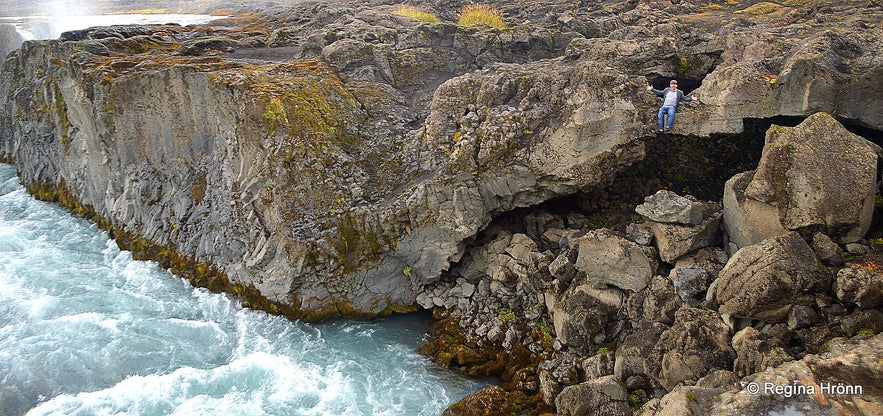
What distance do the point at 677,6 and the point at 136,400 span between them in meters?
28.4

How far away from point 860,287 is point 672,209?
516 centimetres

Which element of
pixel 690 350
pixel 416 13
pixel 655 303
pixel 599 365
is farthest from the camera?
pixel 416 13

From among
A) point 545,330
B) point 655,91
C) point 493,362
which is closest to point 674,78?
point 655,91

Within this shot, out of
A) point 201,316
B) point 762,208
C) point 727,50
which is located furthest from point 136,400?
point 727,50

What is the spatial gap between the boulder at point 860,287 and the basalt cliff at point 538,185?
0.14 feet

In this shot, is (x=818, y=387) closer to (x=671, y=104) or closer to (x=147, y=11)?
(x=671, y=104)

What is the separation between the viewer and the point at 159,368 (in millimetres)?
16484

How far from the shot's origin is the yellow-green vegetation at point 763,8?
82.0 feet

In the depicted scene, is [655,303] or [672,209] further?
[672,209]

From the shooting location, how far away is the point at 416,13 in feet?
99.8

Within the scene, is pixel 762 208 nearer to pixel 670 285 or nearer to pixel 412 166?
pixel 670 285

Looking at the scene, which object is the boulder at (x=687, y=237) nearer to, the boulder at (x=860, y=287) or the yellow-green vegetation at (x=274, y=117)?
the boulder at (x=860, y=287)

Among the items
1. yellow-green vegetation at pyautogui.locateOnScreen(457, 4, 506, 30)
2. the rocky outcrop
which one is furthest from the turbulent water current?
the rocky outcrop

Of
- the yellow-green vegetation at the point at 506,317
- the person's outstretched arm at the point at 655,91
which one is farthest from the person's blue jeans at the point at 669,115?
the yellow-green vegetation at the point at 506,317
